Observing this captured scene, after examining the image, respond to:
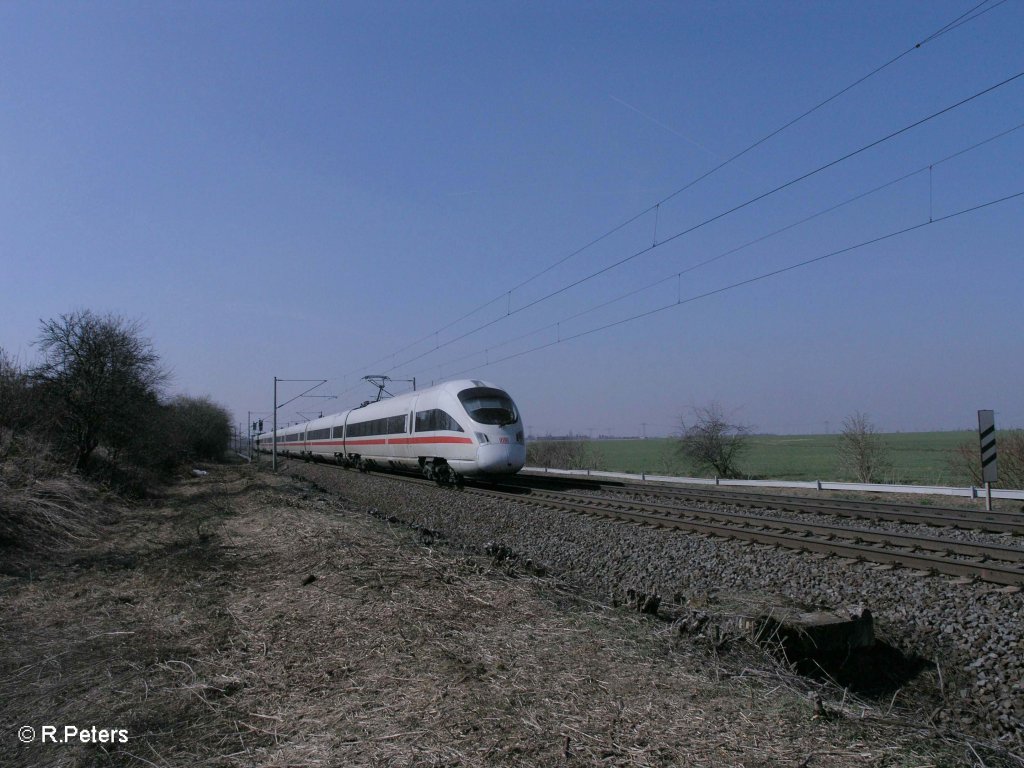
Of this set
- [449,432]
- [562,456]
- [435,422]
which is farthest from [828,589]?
[562,456]

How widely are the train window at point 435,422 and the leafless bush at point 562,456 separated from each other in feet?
60.8

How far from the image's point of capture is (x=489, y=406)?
20031mm

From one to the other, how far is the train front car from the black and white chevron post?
11.3m

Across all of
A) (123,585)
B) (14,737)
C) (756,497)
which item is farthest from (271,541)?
(756,497)

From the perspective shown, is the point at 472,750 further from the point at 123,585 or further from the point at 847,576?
the point at 847,576

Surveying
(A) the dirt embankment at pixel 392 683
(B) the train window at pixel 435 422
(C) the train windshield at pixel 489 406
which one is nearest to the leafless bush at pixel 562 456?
(B) the train window at pixel 435 422

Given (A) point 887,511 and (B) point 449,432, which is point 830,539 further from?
(B) point 449,432

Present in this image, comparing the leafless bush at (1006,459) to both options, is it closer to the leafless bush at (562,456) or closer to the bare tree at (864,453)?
the bare tree at (864,453)

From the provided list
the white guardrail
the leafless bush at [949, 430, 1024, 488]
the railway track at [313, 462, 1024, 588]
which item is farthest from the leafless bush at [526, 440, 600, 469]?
the railway track at [313, 462, 1024, 588]

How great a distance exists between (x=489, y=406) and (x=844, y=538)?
11.5 metres

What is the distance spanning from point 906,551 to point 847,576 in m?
1.86

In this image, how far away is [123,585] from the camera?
6.75m

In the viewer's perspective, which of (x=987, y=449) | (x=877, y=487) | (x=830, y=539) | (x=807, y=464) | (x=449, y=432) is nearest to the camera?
(x=830, y=539)

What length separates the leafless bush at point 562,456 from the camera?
41.1m
